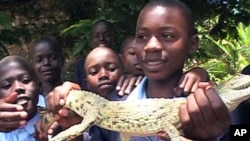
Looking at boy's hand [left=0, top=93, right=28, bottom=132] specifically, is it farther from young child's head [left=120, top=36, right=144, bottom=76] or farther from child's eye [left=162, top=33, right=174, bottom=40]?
young child's head [left=120, top=36, right=144, bottom=76]

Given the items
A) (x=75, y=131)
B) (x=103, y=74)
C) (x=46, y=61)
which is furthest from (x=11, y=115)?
(x=46, y=61)

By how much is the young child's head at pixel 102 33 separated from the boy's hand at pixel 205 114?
248 cm

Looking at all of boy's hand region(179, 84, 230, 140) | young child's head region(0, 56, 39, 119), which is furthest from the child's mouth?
boy's hand region(179, 84, 230, 140)

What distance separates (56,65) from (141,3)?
0.79 m

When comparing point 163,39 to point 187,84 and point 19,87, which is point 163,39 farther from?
point 19,87

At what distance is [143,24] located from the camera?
2.25 metres

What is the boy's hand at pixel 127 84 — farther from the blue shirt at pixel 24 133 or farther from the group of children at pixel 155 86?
the blue shirt at pixel 24 133

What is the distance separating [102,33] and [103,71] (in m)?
0.81

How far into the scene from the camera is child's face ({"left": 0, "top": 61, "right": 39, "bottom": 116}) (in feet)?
8.86

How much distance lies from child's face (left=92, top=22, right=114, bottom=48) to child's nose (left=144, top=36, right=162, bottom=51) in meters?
2.15

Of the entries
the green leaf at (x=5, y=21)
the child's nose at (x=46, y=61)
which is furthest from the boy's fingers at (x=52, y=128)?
the child's nose at (x=46, y=61)

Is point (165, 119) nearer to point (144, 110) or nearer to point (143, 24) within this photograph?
point (144, 110)

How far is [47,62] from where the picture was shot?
4.18m

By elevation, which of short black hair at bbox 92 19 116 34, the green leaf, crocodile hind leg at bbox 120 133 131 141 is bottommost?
crocodile hind leg at bbox 120 133 131 141
